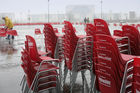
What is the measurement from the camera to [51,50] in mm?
4703

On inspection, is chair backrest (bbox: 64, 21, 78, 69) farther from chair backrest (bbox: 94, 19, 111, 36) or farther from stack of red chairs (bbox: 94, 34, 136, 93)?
stack of red chairs (bbox: 94, 34, 136, 93)

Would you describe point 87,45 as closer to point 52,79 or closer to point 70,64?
point 70,64

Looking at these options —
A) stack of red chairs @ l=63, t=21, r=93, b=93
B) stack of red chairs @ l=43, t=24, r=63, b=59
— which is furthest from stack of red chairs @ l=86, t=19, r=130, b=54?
stack of red chairs @ l=43, t=24, r=63, b=59

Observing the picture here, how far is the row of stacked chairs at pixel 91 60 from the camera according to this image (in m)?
2.33

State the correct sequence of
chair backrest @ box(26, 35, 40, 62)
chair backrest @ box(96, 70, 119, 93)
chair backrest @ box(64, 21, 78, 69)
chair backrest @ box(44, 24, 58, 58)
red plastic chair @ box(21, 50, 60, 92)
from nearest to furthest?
1. chair backrest @ box(96, 70, 119, 93)
2. red plastic chair @ box(21, 50, 60, 92)
3. chair backrest @ box(26, 35, 40, 62)
4. chair backrest @ box(64, 21, 78, 69)
5. chair backrest @ box(44, 24, 58, 58)

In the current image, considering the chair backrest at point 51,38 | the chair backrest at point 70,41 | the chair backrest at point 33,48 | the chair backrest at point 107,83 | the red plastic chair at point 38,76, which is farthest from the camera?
the chair backrest at point 51,38

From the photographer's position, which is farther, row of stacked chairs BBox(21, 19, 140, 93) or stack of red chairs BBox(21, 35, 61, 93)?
stack of red chairs BBox(21, 35, 61, 93)

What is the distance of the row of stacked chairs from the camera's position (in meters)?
2.33

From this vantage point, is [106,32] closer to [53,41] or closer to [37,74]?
[37,74]

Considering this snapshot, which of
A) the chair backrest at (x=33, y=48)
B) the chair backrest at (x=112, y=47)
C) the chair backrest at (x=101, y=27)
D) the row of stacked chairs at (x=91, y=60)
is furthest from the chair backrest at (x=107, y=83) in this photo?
the chair backrest at (x=33, y=48)

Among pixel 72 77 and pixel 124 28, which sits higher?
pixel 124 28

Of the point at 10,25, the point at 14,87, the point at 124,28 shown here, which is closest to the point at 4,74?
the point at 14,87

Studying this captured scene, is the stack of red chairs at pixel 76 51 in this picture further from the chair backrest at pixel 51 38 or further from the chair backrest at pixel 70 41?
the chair backrest at pixel 51 38

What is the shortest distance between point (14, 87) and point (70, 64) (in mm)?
1456
